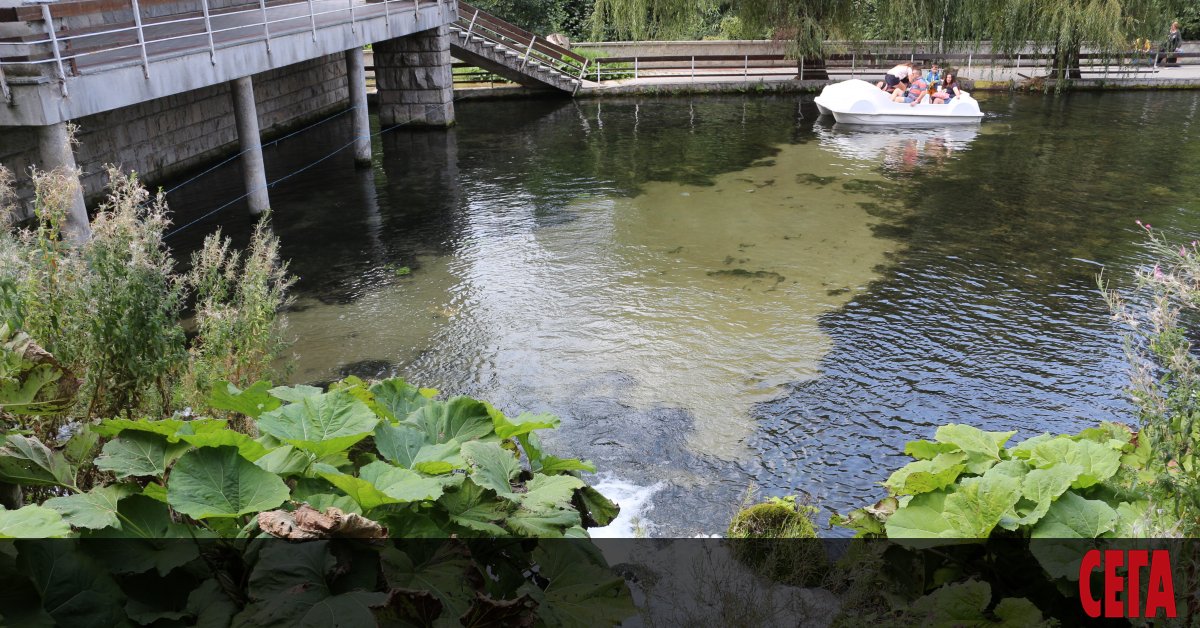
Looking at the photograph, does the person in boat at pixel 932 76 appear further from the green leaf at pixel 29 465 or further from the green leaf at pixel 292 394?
the green leaf at pixel 29 465

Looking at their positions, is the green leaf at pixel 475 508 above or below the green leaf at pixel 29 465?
below

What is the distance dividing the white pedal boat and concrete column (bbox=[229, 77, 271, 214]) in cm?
1283

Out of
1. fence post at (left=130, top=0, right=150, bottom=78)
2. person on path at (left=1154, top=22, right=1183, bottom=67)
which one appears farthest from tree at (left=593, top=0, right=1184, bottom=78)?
fence post at (left=130, top=0, right=150, bottom=78)

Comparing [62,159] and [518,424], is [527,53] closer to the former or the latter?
[62,159]

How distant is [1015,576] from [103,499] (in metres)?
3.56

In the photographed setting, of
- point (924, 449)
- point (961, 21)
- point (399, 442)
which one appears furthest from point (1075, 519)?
point (961, 21)

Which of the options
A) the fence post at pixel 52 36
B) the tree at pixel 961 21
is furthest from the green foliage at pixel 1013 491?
the tree at pixel 961 21

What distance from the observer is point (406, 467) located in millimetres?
3271

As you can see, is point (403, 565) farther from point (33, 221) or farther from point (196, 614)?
point (33, 221)

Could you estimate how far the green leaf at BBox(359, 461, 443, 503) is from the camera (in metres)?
2.84

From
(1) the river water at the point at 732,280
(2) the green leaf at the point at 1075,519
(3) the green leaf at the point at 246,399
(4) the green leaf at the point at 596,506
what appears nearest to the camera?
(3) the green leaf at the point at 246,399

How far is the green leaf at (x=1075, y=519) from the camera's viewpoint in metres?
3.90

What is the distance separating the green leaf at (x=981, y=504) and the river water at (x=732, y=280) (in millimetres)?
2538

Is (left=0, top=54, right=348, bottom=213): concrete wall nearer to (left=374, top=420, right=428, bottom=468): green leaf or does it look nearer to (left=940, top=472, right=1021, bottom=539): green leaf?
(left=374, top=420, right=428, bottom=468): green leaf
